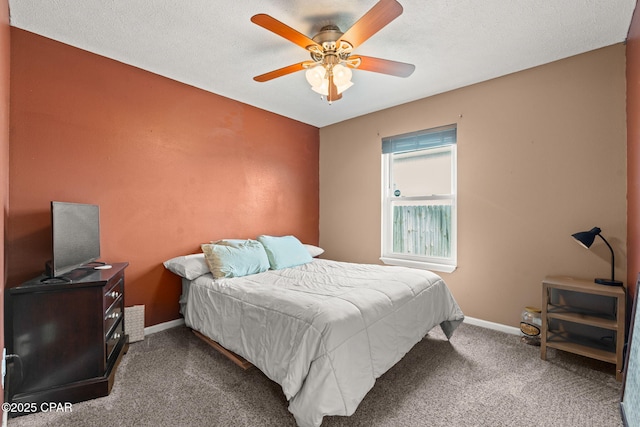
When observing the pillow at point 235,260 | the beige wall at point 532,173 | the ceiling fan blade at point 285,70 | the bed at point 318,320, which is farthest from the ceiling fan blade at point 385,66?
the pillow at point 235,260

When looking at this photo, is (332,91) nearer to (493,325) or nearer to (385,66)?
(385,66)

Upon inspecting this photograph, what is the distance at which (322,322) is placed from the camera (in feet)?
5.23

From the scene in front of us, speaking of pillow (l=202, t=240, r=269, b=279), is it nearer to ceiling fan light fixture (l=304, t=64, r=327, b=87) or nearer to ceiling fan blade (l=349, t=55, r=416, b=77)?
ceiling fan light fixture (l=304, t=64, r=327, b=87)

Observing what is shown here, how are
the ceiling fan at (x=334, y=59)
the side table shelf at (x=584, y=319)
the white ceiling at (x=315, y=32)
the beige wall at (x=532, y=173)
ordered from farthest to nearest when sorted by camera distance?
the beige wall at (x=532, y=173) < the side table shelf at (x=584, y=319) < the white ceiling at (x=315, y=32) < the ceiling fan at (x=334, y=59)

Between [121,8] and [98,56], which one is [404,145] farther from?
[98,56]

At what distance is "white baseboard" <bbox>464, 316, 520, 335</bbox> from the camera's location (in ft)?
9.05

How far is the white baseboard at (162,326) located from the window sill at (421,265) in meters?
2.49

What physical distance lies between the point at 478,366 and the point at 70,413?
2.73 metres

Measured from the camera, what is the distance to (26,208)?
84.5 inches

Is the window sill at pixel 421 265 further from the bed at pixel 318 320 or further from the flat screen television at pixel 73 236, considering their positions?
the flat screen television at pixel 73 236

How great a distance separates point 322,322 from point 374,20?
69.0 inches

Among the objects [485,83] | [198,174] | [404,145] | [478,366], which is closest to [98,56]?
[198,174]

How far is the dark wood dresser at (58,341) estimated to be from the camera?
5.57 ft

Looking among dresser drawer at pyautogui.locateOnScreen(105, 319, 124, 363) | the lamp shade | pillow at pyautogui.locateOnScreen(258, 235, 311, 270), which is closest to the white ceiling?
the lamp shade
